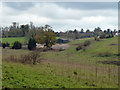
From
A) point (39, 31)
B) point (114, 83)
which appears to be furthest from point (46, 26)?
point (114, 83)

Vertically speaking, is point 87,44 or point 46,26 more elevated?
point 46,26

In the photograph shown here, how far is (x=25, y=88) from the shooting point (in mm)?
10047

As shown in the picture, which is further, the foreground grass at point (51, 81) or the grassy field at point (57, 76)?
the grassy field at point (57, 76)

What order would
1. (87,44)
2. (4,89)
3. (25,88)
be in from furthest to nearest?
(87,44) < (25,88) < (4,89)

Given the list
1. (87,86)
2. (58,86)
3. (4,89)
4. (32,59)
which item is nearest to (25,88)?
(4,89)

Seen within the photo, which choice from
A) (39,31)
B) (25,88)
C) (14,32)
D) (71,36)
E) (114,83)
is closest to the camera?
(25,88)

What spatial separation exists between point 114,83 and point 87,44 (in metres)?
43.9

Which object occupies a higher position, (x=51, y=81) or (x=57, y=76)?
(x=51, y=81)

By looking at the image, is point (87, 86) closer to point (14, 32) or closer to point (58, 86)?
point (58, 86)

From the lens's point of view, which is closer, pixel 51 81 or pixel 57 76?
pixel 51 81

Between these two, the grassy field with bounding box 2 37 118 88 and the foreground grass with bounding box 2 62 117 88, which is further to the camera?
the grassy field with bounding box 2 37 118 88

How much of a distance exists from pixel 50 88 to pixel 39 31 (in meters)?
37.8

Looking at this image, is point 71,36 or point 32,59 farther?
point 71,36

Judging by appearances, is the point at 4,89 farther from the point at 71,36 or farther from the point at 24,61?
the point at 71,36
